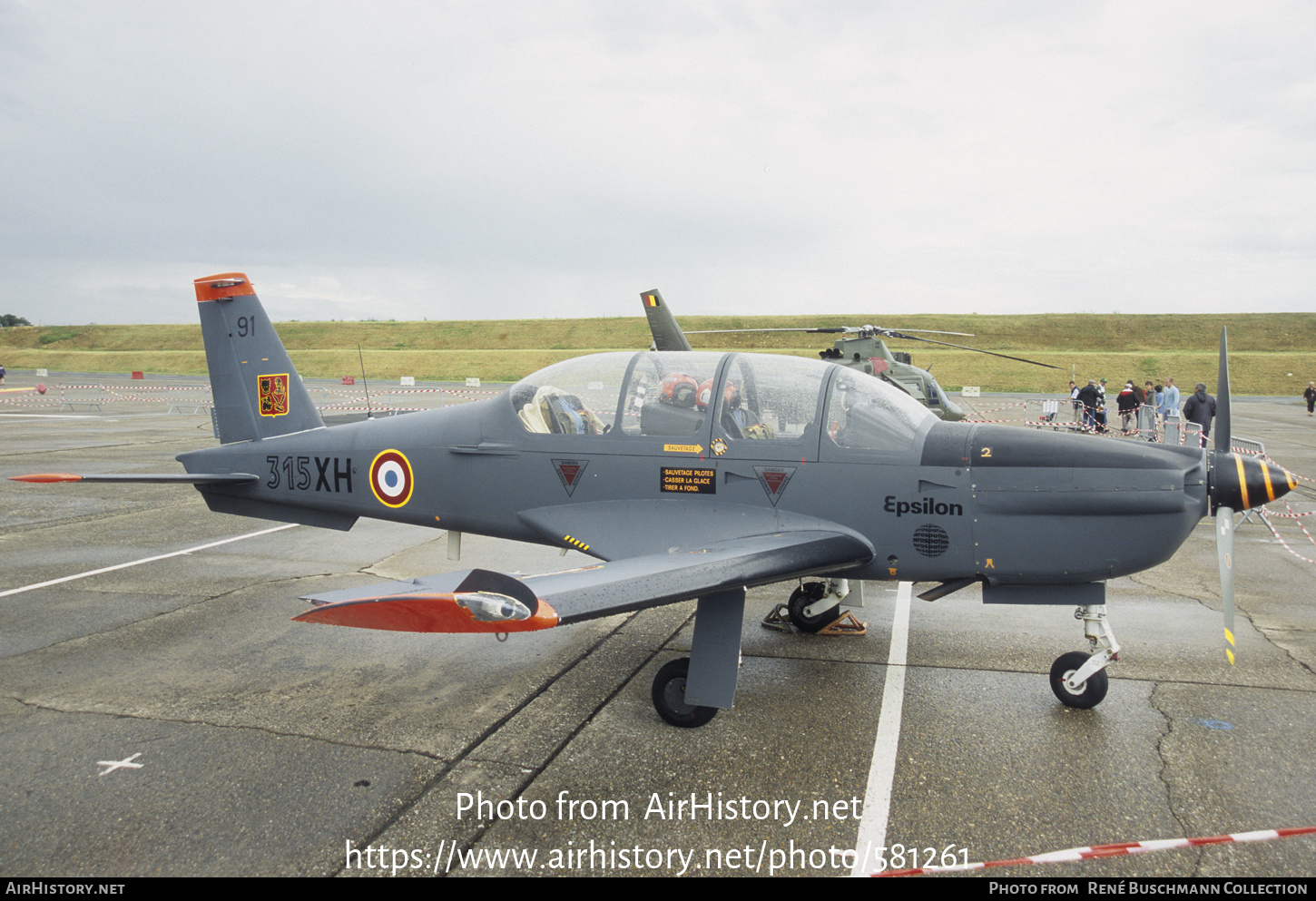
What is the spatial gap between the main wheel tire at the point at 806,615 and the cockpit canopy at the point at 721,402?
1816 millimetres

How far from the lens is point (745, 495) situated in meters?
4.88

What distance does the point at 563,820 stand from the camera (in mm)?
3537

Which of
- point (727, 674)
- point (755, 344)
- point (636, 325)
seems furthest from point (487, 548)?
point (636, 325)

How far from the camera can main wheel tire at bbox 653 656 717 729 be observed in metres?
4.47

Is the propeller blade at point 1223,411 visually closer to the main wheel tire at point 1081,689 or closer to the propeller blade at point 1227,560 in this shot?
the propeller blade at point 1227,560

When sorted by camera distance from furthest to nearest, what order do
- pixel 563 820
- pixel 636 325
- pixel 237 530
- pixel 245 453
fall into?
pixel 636 325 → pixel 237 530 → pixel 245 453 → pixel 563 820

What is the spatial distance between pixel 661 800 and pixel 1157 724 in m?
3.04

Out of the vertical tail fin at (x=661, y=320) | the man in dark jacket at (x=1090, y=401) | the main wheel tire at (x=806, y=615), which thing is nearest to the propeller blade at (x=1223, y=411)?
the main wheel tire at (x=806, y=615)

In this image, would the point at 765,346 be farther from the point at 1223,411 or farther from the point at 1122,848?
the point at 1122,848

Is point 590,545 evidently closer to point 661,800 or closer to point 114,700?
point 661,800

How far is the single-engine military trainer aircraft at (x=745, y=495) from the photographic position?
13.9 ft
